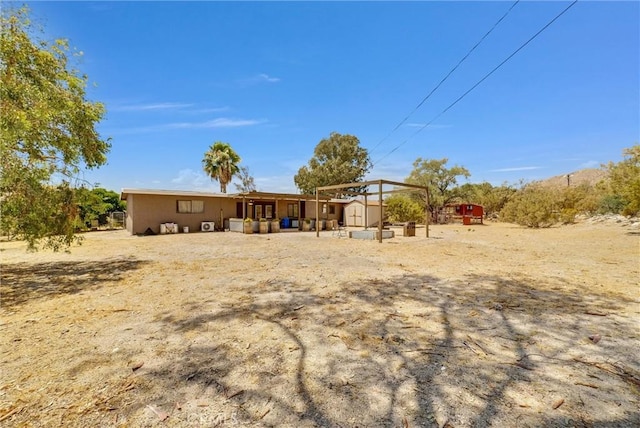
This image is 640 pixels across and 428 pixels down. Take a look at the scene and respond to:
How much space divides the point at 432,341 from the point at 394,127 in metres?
16.5

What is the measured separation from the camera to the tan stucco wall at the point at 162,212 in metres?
17.1

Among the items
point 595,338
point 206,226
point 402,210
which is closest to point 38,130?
point 595,338

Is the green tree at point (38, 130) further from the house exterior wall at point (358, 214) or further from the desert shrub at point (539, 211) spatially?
the desert shrub at point (539, 211)

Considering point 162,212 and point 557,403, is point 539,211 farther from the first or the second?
point 162,212

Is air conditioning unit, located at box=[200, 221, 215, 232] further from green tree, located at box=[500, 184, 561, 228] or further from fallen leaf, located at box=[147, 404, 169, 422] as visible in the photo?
green tree, located at box=[500, 184, 561, 228]

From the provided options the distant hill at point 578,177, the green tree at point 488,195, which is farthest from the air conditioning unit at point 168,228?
the distant hill at point 578,177

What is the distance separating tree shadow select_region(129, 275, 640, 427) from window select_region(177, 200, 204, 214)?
635 inches

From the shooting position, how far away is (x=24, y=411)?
2.04 m

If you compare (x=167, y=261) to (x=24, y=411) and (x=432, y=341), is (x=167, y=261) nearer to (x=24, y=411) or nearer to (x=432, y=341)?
(x=24, y=411)

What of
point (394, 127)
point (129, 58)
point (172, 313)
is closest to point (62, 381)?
point (172, 313)

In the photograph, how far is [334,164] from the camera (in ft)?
116

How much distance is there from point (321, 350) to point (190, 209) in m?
18.4

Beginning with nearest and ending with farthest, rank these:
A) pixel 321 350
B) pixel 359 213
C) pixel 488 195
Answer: pixel 321 350 < pixel 359 213 < pixel 488 195

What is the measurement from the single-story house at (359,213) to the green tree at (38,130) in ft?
69.7
